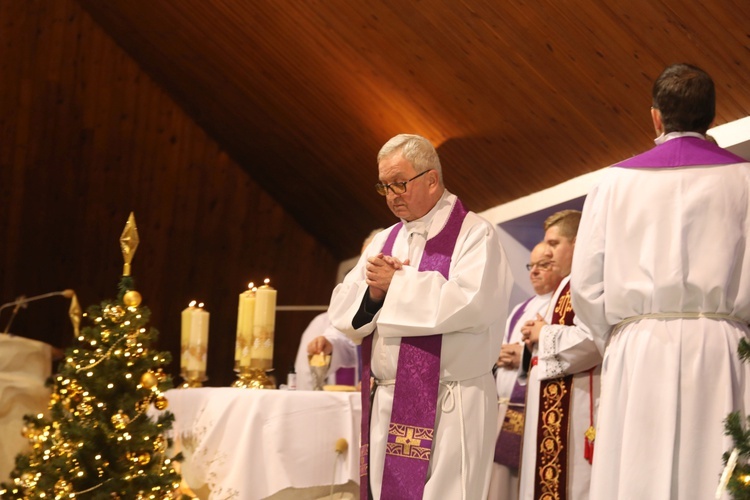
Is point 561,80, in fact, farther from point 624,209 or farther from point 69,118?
point 69,118

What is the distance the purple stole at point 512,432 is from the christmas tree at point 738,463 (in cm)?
254

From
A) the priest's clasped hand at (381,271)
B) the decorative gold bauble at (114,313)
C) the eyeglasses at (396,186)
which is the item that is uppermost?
the eyeglasses at (396,186)

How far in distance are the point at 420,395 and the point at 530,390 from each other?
1.00 meters

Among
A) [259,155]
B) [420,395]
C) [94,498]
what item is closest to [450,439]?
[420,395]

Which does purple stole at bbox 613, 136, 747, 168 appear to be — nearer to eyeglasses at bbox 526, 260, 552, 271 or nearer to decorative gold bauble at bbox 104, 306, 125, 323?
eyeglasses at bbox 526, 260, 552, 271

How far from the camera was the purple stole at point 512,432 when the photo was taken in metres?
5.27

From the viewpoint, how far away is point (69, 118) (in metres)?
9.30

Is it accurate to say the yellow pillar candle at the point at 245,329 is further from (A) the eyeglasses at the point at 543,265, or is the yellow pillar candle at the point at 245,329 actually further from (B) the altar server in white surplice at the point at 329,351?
(A) the eyeglasses at the point at 543,265

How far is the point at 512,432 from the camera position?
529 centimetres

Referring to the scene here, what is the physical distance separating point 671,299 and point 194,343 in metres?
2.72

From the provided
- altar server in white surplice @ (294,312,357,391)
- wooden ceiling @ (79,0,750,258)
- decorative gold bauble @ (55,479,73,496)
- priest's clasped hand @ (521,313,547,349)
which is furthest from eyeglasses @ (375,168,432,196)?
decorative gold bauble @ (55,479,73,496)

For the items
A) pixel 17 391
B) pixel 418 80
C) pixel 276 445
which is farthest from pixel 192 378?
pixel 418 80

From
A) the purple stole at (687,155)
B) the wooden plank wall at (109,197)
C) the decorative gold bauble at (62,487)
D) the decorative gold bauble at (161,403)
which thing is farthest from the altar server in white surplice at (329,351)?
the wooden plank wall at (109,197)

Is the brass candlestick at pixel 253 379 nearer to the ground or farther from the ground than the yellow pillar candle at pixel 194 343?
nearer to the ground
